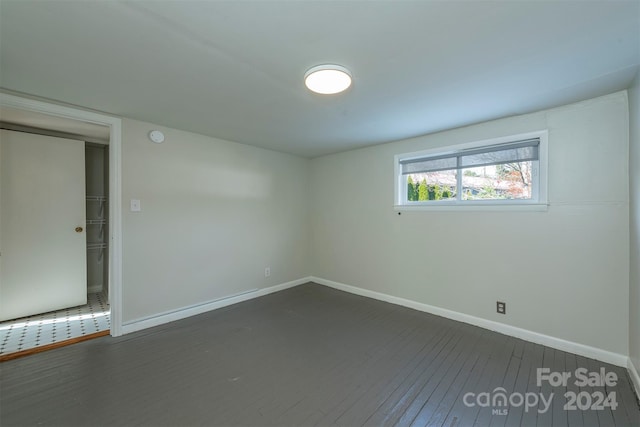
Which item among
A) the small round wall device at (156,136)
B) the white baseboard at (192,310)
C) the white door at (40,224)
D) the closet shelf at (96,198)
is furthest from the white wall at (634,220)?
the closet shelf at (96,198)

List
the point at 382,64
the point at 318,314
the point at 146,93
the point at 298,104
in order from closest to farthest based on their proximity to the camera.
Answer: the point at 382,64
the point at 146,93
the point at 298,104
the point at 318,314

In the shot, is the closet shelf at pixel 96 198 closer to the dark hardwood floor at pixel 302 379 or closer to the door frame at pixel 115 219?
the door frame at pixel 115 219

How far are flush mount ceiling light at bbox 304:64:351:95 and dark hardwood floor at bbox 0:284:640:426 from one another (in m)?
2.17

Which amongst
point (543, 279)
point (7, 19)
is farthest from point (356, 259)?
point (7, 19)

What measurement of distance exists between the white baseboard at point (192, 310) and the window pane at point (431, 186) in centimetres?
246

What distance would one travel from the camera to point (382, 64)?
66.8 inches

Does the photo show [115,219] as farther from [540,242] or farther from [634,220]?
[634,220]

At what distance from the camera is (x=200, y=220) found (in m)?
3.25

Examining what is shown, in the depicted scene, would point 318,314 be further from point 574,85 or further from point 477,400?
point 574,85

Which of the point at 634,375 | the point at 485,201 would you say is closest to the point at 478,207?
the point at 485,201

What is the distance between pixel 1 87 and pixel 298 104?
2.31 m

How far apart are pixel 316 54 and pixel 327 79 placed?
8.9 inches

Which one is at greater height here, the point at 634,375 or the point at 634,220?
the point at 634,220

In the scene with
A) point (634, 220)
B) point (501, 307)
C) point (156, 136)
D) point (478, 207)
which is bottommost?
point (501, 307)
